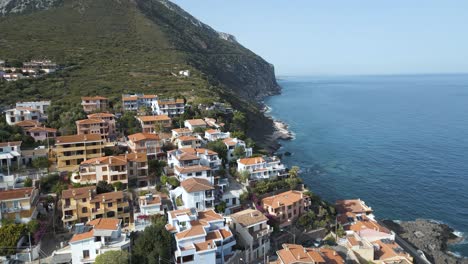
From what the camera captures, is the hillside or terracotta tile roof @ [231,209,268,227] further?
the hillside

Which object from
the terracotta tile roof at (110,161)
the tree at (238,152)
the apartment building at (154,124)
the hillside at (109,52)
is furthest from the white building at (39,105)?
the tree at (238,152)

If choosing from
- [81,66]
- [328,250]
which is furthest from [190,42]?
[328,250]

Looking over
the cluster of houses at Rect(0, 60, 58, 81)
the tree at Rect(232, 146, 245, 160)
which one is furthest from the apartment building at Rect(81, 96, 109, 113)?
the tree at Rect(232, 146, 245, 160)

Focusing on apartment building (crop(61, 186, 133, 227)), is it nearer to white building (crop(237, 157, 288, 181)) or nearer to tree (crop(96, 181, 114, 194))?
tree (crop(96, 181, 114, 194))

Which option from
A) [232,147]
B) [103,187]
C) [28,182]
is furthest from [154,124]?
[28,182]

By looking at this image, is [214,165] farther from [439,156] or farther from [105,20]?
[105,20]

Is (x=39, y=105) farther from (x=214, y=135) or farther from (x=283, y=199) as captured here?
(x=283, y=199)
